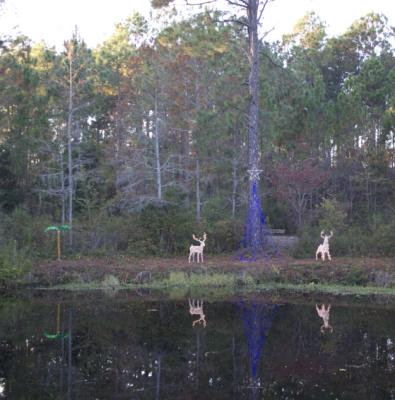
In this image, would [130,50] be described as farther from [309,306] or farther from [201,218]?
[309,306]

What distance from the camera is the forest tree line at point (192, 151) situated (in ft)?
69.6

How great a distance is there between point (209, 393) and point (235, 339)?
3.03m

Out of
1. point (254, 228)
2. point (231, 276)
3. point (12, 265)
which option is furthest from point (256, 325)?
point (12, 265)

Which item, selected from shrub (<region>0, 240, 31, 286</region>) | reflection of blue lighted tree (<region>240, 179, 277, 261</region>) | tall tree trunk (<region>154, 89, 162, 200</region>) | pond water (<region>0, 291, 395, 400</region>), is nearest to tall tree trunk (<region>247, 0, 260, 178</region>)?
reflection of blue lighted tree (<region>240, 179, 277, 261</region>)

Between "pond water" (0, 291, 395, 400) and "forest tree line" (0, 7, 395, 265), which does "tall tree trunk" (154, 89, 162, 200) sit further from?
"pond water" (0, 291, 395, 400)

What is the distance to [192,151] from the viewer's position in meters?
27.3

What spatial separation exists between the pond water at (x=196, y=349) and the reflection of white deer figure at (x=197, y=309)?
0.15 ft

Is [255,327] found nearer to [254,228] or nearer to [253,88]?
[254,228]

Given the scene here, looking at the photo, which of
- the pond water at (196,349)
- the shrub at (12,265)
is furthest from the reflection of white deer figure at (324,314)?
the shrub at (12,265)

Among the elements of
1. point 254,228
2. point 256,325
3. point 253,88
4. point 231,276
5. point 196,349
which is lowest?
point 196,349

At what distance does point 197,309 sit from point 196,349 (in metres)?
3.59

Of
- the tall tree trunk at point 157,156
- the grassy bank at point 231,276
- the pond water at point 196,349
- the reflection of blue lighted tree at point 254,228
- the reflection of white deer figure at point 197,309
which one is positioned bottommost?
the pond water at point 196,349

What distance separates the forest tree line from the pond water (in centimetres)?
603

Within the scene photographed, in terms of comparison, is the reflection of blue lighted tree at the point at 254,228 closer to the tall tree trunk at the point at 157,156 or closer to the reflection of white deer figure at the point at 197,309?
the tall tree trunk at the point at 157,156
